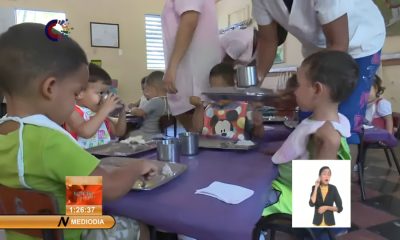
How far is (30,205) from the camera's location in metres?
0.48

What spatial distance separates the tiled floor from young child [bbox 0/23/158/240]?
0.91 metres

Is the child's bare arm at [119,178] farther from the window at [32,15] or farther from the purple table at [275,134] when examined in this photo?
the window at [32,15]

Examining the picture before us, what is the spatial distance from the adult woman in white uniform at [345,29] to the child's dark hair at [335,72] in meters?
0.12

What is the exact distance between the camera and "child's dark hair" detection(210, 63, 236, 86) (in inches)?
53.7

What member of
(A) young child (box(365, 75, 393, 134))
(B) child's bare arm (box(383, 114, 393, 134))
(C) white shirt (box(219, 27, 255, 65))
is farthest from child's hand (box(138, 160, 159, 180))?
(B) child's bare arm (box(383, 114, 393, 134))

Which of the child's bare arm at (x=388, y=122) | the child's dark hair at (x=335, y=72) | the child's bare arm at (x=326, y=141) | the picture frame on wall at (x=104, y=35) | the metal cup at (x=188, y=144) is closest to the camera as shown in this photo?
the child's bare arm at (x=326, y=141)

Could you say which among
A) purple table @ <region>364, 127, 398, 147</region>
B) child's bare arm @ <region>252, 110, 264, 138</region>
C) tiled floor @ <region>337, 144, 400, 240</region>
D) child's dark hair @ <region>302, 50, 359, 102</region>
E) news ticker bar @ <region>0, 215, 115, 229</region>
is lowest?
tiled floor @ <region>337, 144, 400, 240</region>

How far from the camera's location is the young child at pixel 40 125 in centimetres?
53

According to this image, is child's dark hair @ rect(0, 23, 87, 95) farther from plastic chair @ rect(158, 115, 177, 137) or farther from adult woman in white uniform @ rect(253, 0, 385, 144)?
plastic chair @ rect(158, 115, 177, 137)

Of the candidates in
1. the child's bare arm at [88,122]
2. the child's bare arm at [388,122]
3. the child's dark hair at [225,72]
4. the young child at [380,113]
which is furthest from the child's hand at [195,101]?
the child's bare arm at [388,122]

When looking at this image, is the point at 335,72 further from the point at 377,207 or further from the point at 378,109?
the point at 378,109

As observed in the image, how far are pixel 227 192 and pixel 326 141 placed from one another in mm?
289

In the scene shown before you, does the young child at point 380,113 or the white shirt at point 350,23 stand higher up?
the white shirt at point 350,23

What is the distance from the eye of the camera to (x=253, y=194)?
0.58m
